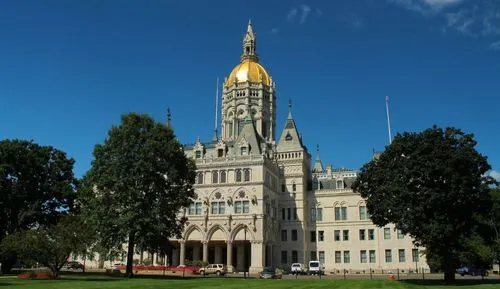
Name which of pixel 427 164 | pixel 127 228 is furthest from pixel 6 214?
pixel 427 164

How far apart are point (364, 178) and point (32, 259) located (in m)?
33.0

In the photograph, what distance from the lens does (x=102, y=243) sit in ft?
161

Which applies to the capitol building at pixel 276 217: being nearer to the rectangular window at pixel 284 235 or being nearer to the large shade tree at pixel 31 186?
the rectangular window at pixel 284 235

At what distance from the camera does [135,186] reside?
49.3 meters

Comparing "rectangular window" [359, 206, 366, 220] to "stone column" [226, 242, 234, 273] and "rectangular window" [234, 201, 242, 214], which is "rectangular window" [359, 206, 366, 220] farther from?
"stone column" [226, 242, 234, 273]

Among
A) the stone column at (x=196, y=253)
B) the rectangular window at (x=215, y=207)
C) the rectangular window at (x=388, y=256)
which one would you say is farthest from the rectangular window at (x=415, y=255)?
the stone column at (x=196, y=253)

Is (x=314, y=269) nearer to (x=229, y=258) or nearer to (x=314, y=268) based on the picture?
(x=314, y=268)

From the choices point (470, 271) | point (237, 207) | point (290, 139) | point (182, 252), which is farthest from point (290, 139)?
point (470, 271)

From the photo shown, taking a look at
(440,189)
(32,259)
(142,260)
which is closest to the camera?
(440,189)

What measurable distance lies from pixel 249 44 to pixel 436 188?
251ft

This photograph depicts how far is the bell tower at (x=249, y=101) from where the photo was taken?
324 ft

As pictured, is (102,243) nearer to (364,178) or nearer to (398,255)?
(364,178)

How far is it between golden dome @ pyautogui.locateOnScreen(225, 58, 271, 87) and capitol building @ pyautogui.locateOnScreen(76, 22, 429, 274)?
1574 centimetres

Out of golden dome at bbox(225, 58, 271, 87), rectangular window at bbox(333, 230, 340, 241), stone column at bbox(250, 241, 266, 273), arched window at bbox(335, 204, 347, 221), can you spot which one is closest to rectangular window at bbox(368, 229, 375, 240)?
arched window at bbox(335, 204, 347, 221)
